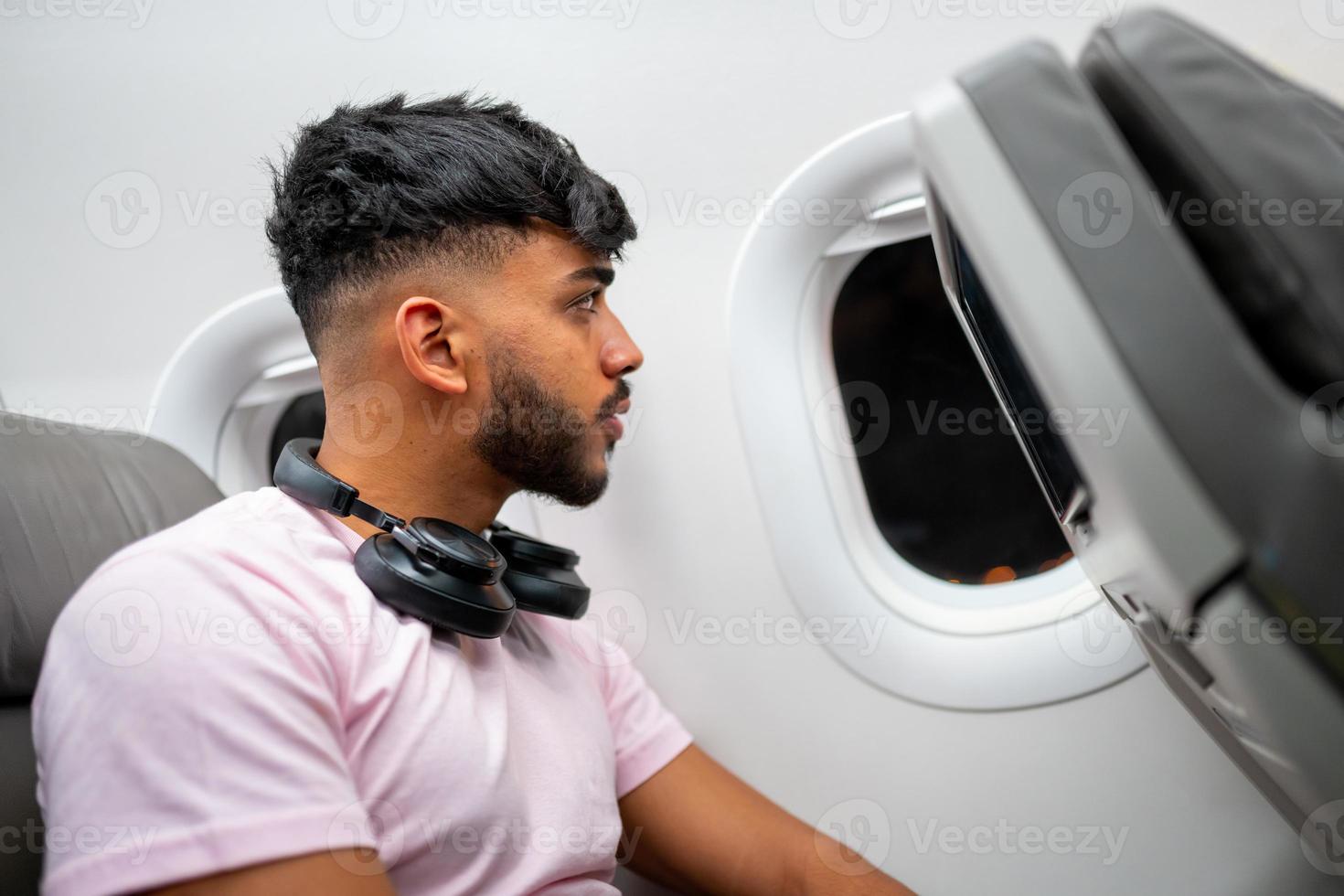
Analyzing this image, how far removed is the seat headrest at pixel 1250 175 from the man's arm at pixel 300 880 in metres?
0.86

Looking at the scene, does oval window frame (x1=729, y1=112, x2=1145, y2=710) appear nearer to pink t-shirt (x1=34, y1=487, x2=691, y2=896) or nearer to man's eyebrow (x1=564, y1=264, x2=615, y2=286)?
man's eyebrow (x1=564, y1=264, x2=615, y2=286)

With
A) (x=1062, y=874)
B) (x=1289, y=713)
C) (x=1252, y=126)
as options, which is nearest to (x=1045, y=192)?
(x=1252, y=126)

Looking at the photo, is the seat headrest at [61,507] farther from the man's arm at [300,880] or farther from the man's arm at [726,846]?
the man's arm at [726,846]

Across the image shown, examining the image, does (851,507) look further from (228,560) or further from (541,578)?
(228,560)

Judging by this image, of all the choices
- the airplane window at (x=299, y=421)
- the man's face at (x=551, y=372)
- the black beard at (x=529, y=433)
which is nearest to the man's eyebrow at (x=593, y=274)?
the man's face at (x=551, y=372)

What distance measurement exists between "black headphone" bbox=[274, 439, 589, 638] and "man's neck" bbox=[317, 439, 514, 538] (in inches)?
1.5

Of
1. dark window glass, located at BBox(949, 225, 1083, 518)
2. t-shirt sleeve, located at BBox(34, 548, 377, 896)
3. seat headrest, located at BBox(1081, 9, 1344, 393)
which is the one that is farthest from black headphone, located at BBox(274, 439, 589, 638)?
seat headrest, located at BBox(1081, 9, 1344, 393)

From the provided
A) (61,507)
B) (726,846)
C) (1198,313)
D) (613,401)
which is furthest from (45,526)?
(1198,313)

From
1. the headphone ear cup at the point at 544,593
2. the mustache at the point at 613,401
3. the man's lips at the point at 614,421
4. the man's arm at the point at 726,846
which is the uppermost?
the mustache at the point at 613,401

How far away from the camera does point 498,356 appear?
4.07 ft

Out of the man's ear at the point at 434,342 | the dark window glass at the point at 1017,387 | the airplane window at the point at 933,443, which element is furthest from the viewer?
the airplane window at the point at 933,443

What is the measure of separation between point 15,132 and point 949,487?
208 centimetres

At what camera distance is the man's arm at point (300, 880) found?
82cm

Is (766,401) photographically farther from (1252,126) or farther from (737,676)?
(1252,126)
